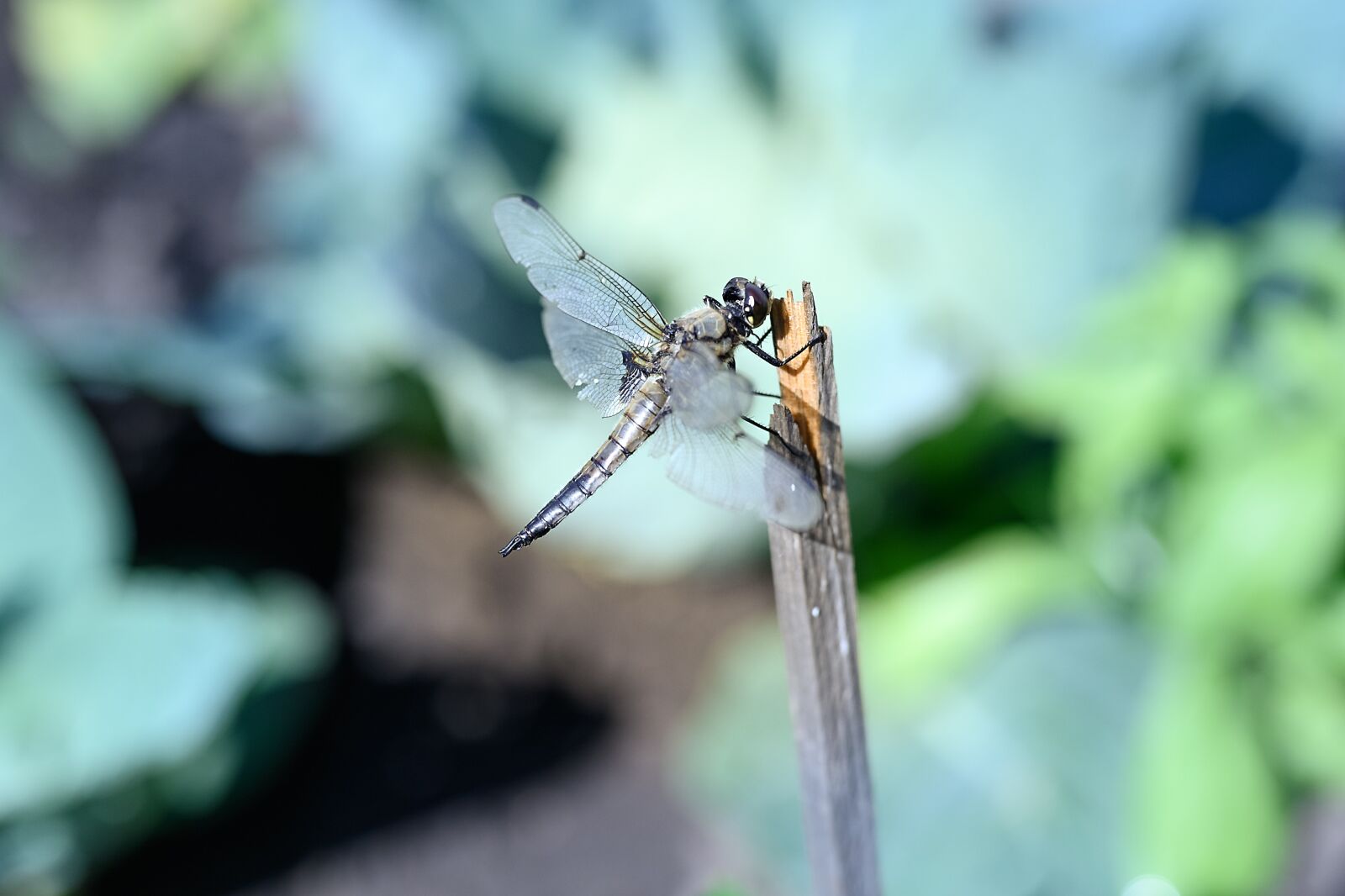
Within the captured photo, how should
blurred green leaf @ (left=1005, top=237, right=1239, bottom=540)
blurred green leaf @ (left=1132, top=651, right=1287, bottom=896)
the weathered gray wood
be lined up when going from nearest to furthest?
the weathered gray wood → blurred green leaf @ (left=1132, top=651, right=1287, bottom=896) → blurred green leaf @ (left=1005, top=237, right=1239, bottom=540)

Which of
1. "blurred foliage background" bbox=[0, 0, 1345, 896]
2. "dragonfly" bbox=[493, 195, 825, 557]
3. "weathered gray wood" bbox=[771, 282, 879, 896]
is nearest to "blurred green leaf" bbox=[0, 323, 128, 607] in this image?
"blurred foliage background" bbox=[0, 0, 1345, 896]

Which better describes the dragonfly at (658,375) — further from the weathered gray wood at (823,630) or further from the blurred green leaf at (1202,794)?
the blurred green leaf at (1202,794)

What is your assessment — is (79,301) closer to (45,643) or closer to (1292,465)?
(45,643)

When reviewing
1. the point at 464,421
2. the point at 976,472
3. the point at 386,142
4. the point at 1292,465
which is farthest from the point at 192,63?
the point at 1292,465

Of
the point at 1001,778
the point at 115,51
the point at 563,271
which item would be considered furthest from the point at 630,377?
the point at 115,51

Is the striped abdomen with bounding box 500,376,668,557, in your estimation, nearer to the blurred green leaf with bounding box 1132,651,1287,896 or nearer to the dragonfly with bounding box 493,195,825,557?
the dragonfly with bounding box 493,195,825,557

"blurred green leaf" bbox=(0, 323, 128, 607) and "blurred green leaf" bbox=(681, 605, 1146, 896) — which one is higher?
"blurred green leaf" bbox=(0, 323, 128, 607)

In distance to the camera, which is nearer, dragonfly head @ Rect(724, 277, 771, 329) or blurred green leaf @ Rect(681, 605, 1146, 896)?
dragonfly head @ Rect(724, 277, 771, 329)

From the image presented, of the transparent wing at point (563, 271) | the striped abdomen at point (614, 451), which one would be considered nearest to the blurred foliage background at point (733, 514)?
the transparent wing at point (563, 271)
